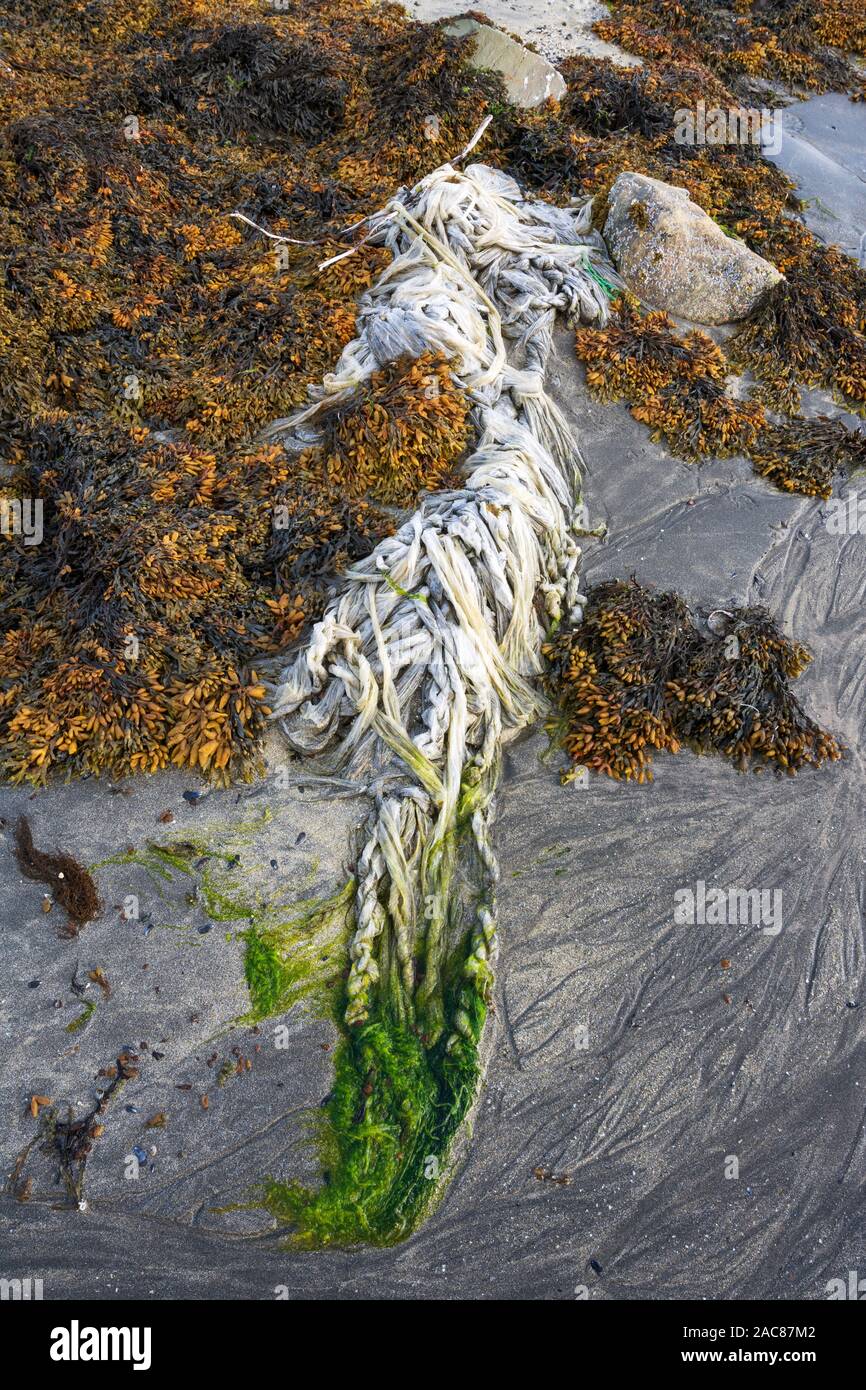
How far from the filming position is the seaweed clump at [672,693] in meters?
5.72

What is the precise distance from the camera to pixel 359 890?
5.02 meters

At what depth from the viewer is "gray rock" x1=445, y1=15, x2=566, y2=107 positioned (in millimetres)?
9664

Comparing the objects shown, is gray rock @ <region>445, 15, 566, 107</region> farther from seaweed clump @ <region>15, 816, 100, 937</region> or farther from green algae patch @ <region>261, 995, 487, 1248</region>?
green algae patch @ <region>261, 995, 487, 1248</region>

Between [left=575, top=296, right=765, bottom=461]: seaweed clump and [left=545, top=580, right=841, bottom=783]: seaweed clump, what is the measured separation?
1.97m

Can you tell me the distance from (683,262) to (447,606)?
14.6 ft

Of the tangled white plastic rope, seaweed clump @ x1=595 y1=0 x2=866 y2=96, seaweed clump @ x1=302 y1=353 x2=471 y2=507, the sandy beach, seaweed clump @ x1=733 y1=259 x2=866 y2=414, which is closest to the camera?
the sandy beach

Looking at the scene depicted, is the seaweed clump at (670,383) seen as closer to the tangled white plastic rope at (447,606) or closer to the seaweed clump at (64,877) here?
the tangled white plastic rope at (447,606)

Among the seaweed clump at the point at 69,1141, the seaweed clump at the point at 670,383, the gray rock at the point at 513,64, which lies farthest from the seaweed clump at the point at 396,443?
the gray rock at the point at 513,64

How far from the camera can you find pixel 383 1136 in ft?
14.1

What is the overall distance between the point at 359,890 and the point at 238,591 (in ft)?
7.15

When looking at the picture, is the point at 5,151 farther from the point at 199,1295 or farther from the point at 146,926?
the point at 199,1295

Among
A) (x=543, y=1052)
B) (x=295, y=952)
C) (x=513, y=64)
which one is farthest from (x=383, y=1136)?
(x=513, y=64)

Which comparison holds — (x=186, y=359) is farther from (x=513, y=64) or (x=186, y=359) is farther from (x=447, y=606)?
(x=513, y=64)

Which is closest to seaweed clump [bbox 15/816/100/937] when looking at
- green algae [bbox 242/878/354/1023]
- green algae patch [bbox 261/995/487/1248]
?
green algae [bbox 242/878/354/1023]
